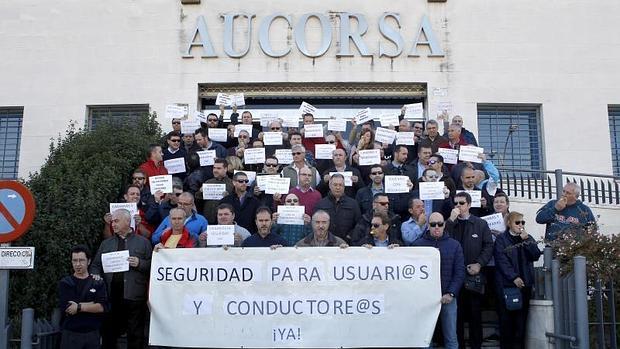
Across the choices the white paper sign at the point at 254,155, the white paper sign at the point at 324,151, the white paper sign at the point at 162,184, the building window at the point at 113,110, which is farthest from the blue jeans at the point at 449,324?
the building window at the point at 113,110

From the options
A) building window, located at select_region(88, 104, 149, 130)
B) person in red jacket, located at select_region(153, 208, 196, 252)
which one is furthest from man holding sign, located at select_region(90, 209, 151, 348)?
building window, located at select_region(88, 104, 149, 130)

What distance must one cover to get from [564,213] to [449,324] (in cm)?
263

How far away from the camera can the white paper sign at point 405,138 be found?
1243cm

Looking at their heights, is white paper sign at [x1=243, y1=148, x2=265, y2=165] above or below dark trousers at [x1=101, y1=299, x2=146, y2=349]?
above

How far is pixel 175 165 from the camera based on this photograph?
1184cm

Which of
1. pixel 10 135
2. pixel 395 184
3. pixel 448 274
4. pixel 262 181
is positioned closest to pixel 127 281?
pixel 262 181

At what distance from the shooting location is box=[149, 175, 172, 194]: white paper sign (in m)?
10.7

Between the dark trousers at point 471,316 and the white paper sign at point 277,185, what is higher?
the white paper sign at point 277,185

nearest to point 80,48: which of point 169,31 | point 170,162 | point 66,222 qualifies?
point 169,31

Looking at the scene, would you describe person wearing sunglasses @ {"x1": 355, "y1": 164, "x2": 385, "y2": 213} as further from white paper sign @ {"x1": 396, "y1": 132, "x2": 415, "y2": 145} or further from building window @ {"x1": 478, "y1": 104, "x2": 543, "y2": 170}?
building window @ {"x1": 478, "y1": 104, "x2": 543, "y2": 170}

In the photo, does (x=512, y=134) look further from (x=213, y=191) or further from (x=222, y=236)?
(x=222, y=236)

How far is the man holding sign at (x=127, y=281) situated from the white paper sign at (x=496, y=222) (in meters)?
4.70

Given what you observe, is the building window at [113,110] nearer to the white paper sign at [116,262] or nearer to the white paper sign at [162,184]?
the white paper sign at [162,184]

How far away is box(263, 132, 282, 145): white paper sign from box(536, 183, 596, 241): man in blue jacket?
4.69 m
